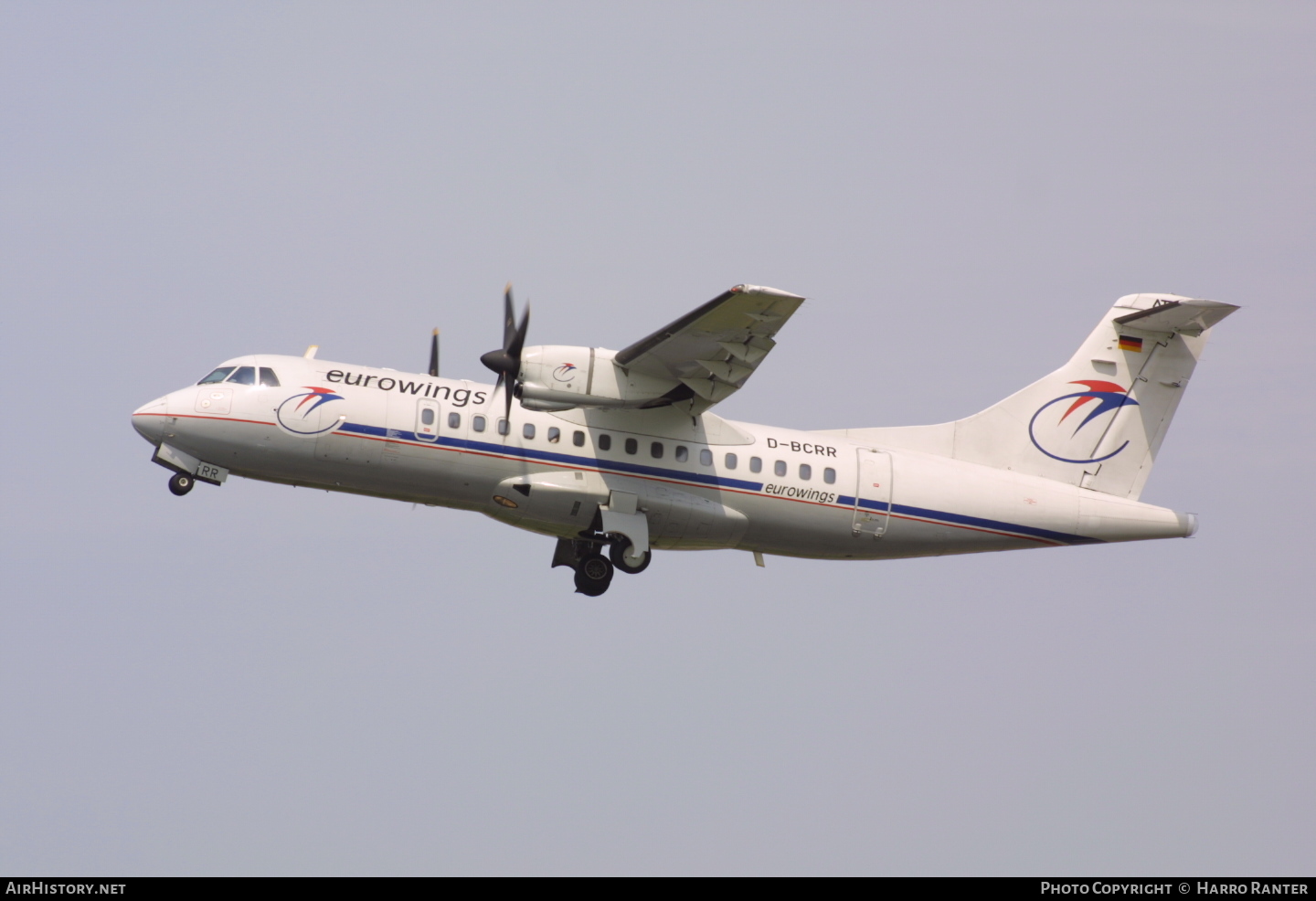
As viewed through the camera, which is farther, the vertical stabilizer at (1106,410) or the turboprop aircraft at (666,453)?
the vertical stabilizer at (1106,410)

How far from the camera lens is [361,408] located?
21281 mm

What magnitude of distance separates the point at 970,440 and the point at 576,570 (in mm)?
7374

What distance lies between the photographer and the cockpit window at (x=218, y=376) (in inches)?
850

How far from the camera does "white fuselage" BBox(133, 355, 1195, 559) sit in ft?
69.5

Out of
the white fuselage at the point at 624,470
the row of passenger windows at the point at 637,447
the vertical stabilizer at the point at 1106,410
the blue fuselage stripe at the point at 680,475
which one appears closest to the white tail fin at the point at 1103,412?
the vertical stabilizer at the point at 1106,410

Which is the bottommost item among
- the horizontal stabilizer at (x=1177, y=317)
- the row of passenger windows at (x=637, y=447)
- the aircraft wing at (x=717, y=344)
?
the row of passenger windows at (x=637, y=447)

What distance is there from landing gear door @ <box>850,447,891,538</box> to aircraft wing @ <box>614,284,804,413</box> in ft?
9.91

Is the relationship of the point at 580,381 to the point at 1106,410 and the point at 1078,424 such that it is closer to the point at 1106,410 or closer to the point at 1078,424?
the point at 1078,424

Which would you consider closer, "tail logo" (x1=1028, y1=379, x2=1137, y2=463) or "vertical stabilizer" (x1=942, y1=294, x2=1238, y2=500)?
"vertical stabilizer" (x1=942, y1=294, x2=1238, y2=500)

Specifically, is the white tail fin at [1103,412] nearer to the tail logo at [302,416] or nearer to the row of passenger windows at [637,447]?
the row of passenger windows at [637,447]

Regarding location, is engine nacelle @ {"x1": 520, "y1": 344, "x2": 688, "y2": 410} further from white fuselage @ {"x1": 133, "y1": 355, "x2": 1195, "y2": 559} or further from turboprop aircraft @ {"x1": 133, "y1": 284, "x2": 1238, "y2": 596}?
white fuselage @ {"x1": 133, "y1": 355, "x2": 1195, "y2": 559}

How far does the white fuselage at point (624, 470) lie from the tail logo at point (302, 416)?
0.06 ft

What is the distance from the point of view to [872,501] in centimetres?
2288

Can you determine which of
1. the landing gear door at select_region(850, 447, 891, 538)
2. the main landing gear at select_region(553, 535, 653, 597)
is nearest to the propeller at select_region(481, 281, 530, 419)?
the main landing gear at select_region(553, 535, 653, 597)
